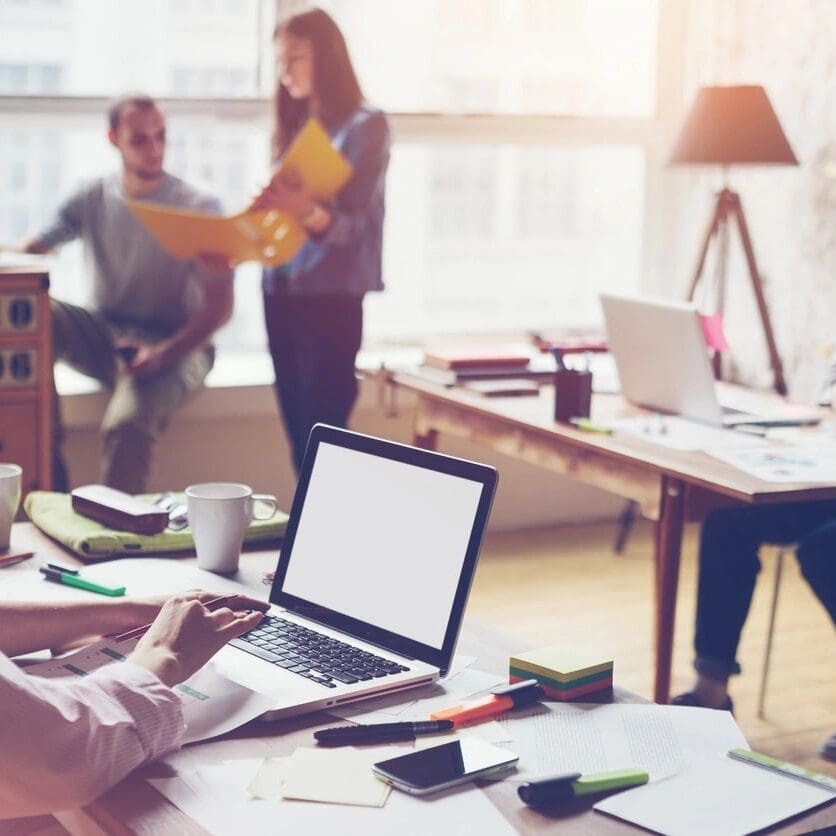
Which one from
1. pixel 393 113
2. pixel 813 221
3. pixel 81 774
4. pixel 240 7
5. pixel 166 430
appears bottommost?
pixel 166 430

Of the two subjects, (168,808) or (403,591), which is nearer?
(168,808)

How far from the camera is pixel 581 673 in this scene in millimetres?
1426

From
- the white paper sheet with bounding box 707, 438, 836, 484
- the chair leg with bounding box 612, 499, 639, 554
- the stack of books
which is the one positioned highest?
the stack of books

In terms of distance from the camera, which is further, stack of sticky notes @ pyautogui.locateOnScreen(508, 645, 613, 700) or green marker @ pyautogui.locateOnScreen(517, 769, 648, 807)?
stack of sticky notes @ pyautogui.locateOnScreen(508, 645, 613, 700)

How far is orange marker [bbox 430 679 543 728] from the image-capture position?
1.36 m

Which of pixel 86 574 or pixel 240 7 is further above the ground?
pixel 240 7

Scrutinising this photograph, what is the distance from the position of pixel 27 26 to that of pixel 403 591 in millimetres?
2992

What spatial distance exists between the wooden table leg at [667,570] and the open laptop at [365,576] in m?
1.04

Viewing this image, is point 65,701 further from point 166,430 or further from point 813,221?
point 813,221

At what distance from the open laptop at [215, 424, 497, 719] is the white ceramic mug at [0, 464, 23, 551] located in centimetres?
46

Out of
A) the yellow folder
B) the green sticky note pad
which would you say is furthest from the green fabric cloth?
the yellow folder

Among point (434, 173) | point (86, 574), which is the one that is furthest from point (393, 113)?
point (86, 574)

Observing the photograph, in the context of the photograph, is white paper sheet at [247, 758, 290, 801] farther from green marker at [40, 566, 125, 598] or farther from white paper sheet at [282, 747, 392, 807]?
green marker at [40, 566, 125, 598]

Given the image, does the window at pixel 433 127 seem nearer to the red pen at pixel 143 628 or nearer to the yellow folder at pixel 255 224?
the yellow folder at pixel 255 224
